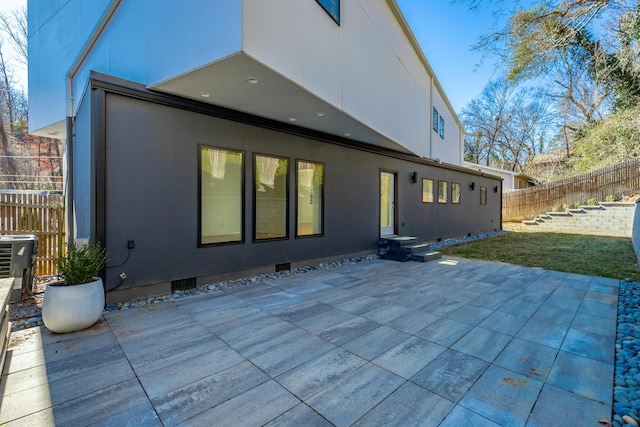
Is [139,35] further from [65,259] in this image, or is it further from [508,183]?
[508,183]

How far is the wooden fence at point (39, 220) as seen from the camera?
5.21 meters

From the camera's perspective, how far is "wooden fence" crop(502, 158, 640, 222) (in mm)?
13680

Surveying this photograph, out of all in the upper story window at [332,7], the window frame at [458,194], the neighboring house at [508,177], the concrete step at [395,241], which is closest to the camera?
the upper story window at [332,7]

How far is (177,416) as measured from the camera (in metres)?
1.83

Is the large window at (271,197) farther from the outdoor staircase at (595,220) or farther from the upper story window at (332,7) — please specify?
the outdoor staircase at (595,220)

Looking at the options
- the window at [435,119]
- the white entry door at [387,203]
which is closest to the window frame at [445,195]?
the window at [435,119]

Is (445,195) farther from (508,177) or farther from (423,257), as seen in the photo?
(508,177)

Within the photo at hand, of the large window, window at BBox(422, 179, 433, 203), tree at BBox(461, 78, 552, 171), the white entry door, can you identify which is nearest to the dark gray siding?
the large window

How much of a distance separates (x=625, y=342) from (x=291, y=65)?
4.46 m

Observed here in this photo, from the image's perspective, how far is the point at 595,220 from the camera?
44.0 feet

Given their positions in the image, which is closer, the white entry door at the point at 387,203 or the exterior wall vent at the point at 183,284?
the exterior wall vent at the point at 183,284

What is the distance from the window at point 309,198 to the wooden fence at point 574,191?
15290mm

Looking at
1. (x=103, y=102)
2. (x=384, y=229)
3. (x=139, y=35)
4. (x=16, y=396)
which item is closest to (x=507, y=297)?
(x=384, y=229)

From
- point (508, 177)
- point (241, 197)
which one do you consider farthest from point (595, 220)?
point (241, 197)
